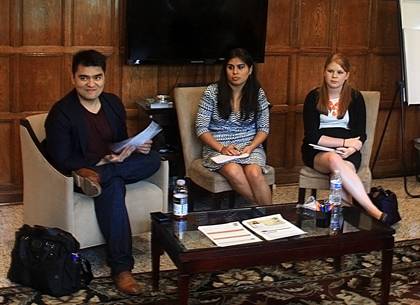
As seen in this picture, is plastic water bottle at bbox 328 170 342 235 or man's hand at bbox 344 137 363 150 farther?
man's hand at bbox 344 137 363 150

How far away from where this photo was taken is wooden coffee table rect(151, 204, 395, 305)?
9.73 feet

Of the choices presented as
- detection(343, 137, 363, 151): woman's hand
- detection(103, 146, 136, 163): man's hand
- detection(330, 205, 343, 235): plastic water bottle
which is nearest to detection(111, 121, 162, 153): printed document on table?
detection(103, 146, 136, 163): man's hand

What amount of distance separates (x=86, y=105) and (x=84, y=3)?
3.62 ft

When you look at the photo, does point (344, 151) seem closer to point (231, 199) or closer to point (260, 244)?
point (231, 199)

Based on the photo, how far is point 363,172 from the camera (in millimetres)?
4445

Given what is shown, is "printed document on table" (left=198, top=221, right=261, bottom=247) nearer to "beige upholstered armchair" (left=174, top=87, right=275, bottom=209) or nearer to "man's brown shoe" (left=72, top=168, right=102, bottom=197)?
"man's brown shoe" (left=72, top=168, right=102, bottom=197)

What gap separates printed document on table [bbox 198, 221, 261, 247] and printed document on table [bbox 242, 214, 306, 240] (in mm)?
45

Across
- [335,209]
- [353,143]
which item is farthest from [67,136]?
[353,143]

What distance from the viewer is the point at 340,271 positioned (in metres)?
3.80

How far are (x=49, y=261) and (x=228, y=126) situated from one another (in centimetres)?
151

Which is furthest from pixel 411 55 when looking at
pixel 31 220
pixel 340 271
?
pixel 31 220

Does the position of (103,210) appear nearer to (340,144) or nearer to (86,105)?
(86,105)

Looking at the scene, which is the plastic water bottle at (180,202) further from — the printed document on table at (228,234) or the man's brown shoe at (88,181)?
the man's brown shoe at (88,181)

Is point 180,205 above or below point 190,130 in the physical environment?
below
